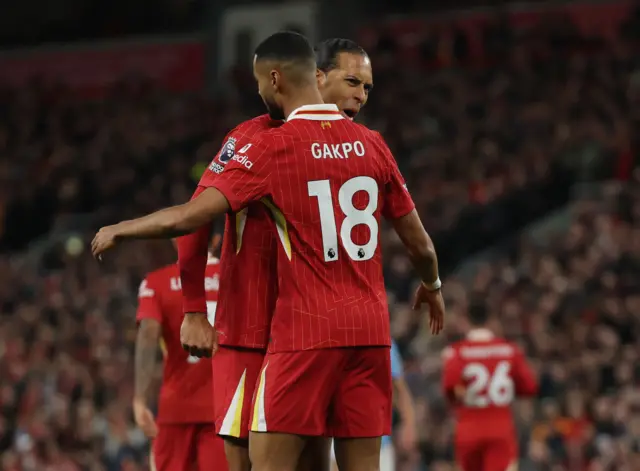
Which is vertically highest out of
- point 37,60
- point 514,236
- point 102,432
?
point 37,60

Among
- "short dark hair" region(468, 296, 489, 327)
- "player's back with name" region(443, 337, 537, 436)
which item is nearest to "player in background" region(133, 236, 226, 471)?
"short dark hair" region(468, 296, 489, 327)

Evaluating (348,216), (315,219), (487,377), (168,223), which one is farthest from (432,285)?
(487,377)

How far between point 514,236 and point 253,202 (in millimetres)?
11800

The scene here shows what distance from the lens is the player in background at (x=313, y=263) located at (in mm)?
5051

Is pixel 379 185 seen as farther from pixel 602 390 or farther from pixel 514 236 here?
pixel 514 236

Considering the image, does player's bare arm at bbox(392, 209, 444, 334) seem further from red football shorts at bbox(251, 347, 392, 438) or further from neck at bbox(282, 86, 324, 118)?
neck at bbox(282, 86, 324, 118)

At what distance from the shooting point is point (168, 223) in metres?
4.88

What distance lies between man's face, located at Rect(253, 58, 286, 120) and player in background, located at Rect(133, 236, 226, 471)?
2.38 meters

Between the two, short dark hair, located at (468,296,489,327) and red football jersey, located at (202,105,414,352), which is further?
short dark hair, located at (468,296,489,327)

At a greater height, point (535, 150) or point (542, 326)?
point (535, 150)

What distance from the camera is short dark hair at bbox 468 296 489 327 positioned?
10562 millimetres

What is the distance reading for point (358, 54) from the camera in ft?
19.1

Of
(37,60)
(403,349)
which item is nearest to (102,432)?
(403,349)

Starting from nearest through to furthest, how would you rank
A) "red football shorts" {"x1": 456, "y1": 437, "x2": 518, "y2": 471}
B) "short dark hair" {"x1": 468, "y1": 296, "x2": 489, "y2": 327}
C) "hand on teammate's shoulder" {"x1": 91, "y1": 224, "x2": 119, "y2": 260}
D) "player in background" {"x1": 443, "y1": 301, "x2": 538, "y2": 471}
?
"hand on teammate's shoulder" {"x1": 91, "y1": 224, "x2": 119, "y2": 260}, "short dark hair" {"x1": 468, "y1": 296, "x2": 489, "y2": 327}, "player in background" {"x1": 443, "y1": 301, "x2": 538, "y2": 471}, "red football shorts" {"x1": 456, "y1": 437, "x2": 518, "y2": 471}
